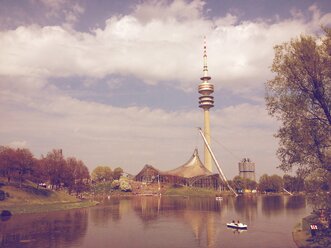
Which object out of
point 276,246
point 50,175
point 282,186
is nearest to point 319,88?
point 276,246

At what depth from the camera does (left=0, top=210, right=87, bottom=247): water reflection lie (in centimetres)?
4531

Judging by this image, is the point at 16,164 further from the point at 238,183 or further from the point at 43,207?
the point at 238,183

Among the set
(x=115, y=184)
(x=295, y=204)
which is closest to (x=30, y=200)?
(x=295, y=204)

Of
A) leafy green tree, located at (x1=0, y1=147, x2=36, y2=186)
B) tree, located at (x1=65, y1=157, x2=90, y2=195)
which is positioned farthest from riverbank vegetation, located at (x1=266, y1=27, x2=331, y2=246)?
tree, located at (x1=65, y1=157, x2=90, y2=195)

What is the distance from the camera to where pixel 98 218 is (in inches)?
2805

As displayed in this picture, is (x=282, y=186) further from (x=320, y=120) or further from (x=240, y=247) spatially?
(x=320, y=120)

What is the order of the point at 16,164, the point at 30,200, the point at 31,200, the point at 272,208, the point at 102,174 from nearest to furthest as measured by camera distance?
the point at 30,200 → the point at 31,200 → the point at 16,164 → the point at 272,208 → the point at 102,174

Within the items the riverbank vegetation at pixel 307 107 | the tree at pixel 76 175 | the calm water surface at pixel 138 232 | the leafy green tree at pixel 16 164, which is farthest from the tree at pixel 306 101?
the tree at pixel 76 175

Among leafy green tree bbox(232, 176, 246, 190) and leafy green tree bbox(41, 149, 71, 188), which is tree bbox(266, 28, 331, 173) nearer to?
leafy green tree bbox(41, 149, 71, 188)

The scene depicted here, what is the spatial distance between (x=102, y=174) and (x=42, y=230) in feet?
461

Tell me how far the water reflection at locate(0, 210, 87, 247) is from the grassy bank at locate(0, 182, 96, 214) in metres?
5.66

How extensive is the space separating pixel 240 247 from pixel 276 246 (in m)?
4.48

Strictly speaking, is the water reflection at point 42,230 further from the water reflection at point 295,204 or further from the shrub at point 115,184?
the shrub at point 115,184

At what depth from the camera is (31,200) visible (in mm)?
82000
